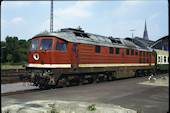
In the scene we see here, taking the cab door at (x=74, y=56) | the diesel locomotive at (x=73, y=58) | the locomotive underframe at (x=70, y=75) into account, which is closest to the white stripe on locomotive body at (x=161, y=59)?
the locomotive underframe at (x=70, y=75)

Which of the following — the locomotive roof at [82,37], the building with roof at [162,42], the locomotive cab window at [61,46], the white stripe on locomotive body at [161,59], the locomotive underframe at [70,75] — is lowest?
the locomotive underframe at [70,75]

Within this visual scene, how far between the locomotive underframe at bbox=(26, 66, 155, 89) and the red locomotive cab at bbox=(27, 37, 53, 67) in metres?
0.48

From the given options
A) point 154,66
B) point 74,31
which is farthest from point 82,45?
point 154,66

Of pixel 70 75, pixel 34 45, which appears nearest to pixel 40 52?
pixel 34 45

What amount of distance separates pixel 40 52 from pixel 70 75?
111 inches

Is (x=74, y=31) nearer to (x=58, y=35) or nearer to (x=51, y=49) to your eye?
(x=58, y=35)

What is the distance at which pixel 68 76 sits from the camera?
13.9 m

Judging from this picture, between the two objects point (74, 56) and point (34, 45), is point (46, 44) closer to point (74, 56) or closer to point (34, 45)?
point (34, 45)

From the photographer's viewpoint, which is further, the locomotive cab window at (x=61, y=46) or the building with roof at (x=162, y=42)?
the building with roof at (x=162, y=42)

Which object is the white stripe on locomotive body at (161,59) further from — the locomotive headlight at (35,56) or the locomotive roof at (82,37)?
the locomotive headlight at (35,56)

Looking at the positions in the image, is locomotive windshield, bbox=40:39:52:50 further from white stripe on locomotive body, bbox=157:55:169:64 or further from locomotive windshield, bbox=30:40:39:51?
white stripe on locomotive body, bbox=157:55:169:64

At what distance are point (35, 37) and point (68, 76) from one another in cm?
377

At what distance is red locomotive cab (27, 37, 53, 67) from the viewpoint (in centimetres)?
1281

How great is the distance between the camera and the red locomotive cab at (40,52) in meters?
12.8
